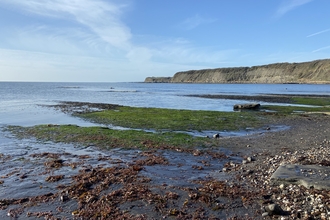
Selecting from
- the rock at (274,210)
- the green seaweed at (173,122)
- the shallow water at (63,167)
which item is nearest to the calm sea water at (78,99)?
the green seaweed at (173,122)

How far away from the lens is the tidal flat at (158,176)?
888cm

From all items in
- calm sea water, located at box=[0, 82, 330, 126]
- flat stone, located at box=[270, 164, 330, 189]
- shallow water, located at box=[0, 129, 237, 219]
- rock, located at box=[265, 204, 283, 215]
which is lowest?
calm sea water, located at box=[0, 82, 330, 126]

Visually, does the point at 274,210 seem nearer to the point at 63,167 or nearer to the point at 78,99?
the point at 63,167

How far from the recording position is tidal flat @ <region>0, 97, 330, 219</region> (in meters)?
8.88

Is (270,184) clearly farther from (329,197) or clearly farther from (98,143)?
(98,143)

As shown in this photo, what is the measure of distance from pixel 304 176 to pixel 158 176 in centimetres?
587

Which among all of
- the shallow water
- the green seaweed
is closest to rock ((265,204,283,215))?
the shallow water

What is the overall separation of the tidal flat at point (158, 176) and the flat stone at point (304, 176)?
298 millimetres

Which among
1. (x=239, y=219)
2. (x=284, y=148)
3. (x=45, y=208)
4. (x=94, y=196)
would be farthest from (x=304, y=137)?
(x=45, y=208)

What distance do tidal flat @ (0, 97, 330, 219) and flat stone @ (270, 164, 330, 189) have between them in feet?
0.98

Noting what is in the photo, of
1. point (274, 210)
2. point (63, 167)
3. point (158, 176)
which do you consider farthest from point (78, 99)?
point (274, 210)

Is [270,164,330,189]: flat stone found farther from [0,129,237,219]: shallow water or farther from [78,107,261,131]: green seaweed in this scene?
[78,107,261,131]: green seaweed

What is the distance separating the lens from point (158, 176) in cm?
1222

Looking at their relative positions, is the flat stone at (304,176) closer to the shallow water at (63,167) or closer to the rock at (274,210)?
the rock at (274,210)
